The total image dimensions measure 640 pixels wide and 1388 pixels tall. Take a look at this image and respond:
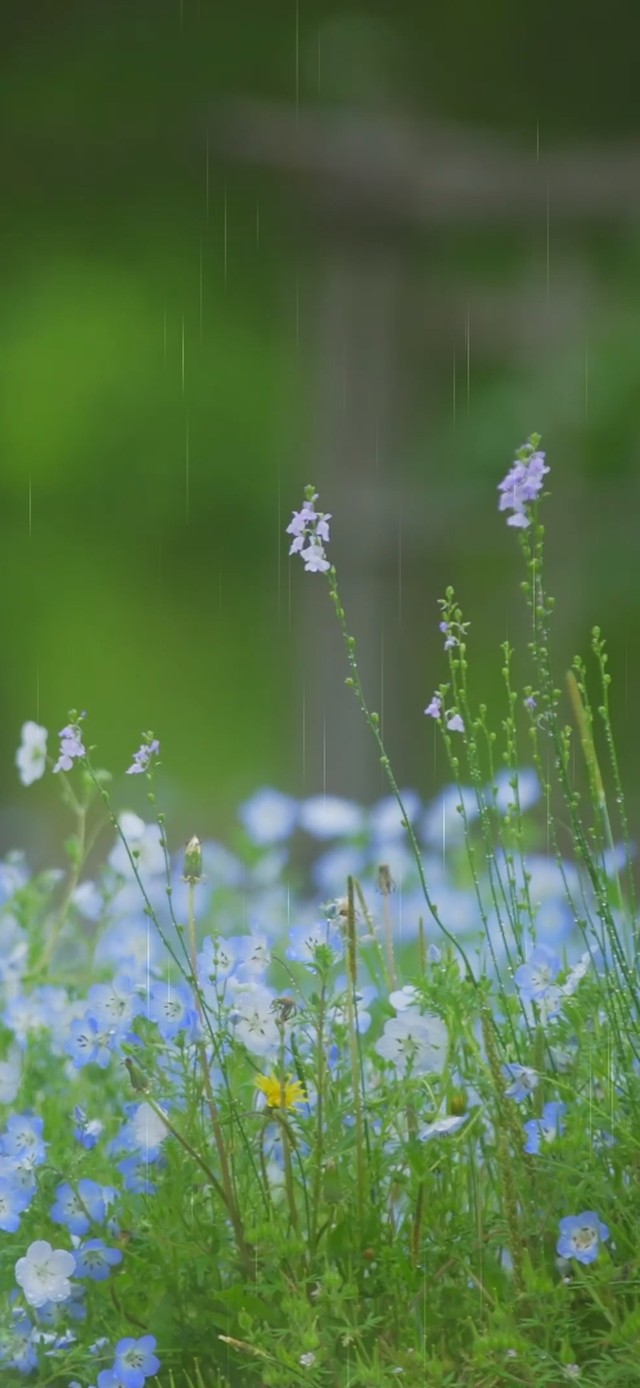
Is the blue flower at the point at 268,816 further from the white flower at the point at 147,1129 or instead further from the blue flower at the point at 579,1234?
the blue flower at the point at 579,1234

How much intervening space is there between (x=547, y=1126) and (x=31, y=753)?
2.01 feet

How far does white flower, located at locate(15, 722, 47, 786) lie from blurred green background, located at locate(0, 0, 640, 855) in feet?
0.04

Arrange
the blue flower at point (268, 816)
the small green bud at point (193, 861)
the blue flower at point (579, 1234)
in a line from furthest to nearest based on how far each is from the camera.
Result: the blue flower at point (268, 816) < the small green bud at point (193, 861) < the blue flower at point (579, 1234)

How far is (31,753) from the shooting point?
1.40 metres

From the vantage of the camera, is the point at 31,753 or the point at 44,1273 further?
the point at 31,753

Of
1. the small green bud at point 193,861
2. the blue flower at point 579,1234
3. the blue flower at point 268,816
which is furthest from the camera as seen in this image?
the blue flower at point 268,816

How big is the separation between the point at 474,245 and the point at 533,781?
48 cm

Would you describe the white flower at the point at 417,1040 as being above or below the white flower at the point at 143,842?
below

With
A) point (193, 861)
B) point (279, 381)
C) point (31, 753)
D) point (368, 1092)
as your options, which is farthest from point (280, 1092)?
point (279, 381)

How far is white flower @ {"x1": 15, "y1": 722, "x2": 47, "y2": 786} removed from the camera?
1387mm

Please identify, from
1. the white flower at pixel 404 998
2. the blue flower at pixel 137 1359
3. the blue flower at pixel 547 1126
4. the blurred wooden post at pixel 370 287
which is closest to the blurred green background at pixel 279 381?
the blurred wooden post at pixel 370 287

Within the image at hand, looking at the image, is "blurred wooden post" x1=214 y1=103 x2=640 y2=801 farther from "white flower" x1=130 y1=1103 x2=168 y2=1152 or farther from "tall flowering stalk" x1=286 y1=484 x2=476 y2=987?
"white flower" x1=130 y1=1103 x2=168 y2=1152

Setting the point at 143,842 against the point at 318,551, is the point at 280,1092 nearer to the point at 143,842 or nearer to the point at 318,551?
the point at 143,842

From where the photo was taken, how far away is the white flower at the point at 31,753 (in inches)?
54.6
